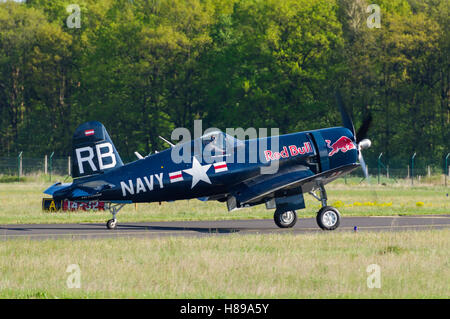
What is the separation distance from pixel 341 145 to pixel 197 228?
17.0 ft

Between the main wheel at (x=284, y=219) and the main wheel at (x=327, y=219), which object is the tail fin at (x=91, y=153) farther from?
the main wheel at (x=327, y=219)

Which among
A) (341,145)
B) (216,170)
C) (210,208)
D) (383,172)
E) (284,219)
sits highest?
(383,172)

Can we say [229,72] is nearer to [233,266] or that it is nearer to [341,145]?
[341,145]

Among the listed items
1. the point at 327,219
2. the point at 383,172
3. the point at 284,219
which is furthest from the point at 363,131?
the point at 383,172

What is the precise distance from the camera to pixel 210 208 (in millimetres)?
32750

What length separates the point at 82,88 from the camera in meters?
78.8

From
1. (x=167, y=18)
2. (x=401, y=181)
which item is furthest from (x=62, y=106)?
(x=401, y=181)

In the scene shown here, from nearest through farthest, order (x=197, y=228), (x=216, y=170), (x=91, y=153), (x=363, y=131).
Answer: (x=91, y=153) < (x=216, y=170) < (x=197, y=228) < (x=363, y=131)

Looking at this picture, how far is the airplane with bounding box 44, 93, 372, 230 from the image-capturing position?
21219 millimetres

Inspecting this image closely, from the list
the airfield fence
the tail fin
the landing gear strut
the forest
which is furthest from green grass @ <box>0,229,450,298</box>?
the forest

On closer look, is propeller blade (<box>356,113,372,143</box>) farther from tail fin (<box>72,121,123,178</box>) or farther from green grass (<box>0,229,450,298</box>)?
tail fin (<box>72,121,123,178</box>)

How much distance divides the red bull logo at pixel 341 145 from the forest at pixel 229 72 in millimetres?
42116

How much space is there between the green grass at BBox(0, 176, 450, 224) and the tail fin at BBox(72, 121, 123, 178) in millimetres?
5328

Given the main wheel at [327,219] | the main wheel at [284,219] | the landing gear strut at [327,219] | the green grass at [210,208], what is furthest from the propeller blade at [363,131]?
the main wheel at [284,219]
